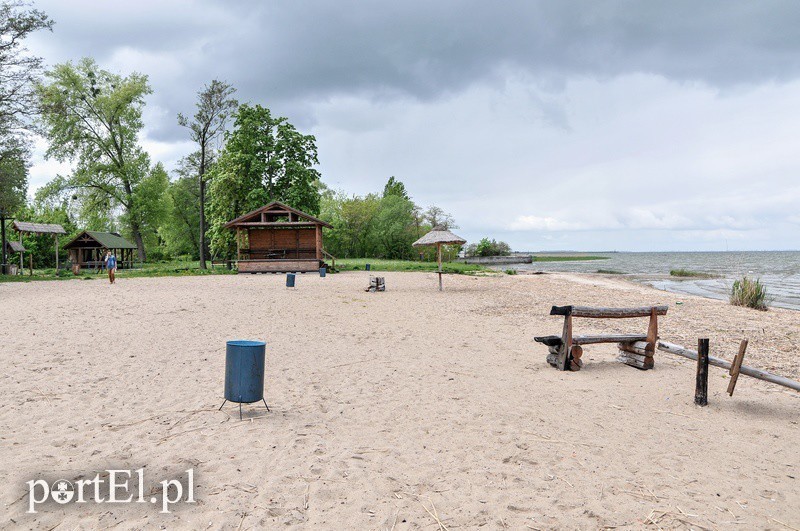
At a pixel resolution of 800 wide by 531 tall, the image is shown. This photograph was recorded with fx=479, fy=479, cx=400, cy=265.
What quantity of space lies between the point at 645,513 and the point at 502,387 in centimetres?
348

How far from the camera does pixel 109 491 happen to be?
4070 millimetres

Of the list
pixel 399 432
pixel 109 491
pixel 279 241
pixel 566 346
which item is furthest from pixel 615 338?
pixel 279 241

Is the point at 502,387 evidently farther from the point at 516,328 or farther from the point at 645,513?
the point at 516,328

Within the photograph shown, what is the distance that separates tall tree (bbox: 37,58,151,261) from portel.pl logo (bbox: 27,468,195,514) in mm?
47316

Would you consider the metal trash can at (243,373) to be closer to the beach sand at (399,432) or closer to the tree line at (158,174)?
the beach sand at (399,432)

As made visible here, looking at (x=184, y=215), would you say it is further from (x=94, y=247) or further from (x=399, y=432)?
(x=399, y=432)

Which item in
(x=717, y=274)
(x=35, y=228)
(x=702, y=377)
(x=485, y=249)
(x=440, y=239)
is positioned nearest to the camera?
(x=702, y=377)

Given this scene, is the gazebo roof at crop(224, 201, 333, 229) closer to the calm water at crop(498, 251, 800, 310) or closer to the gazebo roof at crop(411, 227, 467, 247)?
the gazebo roof at crop(411, 227, 467, 247)

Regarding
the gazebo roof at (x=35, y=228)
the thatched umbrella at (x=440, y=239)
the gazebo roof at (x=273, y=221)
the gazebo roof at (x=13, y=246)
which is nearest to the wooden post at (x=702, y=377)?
the thatched umbrella at (x=440, y=239)

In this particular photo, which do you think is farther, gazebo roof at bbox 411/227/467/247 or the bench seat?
gazebo roof at bbox 411/227/467/247

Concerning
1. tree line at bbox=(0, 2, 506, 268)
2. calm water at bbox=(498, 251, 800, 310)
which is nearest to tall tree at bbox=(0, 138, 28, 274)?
tree line at bbox=(0, 2, 506, 268)

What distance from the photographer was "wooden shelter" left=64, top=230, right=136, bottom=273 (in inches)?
1619

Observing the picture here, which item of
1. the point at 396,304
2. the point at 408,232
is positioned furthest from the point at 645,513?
the point at 408,232

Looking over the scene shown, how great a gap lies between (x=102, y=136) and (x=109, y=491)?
52.2 m
